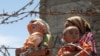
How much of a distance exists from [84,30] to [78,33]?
3.7 inches

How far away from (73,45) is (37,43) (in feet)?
1.29

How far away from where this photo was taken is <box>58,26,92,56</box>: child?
456cm

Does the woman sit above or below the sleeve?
above

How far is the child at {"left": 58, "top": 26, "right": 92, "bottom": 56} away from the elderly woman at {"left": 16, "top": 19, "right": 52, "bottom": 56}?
0.18 m

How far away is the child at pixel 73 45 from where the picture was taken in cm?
456

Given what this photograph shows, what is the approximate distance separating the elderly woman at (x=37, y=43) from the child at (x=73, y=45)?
0.58 ft

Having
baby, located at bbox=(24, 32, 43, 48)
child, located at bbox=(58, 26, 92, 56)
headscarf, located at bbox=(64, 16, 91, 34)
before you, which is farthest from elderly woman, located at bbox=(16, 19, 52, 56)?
headscarf, located at bbox=(64, 16, 91, 34)

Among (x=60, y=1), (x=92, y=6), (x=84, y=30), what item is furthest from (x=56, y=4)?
(x=84, y=30)

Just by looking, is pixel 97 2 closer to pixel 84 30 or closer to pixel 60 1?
pixel 60 1

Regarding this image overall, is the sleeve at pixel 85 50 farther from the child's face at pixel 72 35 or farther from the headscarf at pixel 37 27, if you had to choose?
the headscarf at pixel 37 27

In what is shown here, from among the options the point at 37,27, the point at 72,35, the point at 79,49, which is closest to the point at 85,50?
the point at 79,49

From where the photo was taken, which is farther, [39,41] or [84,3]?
[84,3]

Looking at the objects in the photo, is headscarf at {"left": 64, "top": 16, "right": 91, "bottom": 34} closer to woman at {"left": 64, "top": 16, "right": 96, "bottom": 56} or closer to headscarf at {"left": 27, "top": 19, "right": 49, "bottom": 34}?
woman at {"left": 64, "top": 16, "right": 96, "bottom": 56}

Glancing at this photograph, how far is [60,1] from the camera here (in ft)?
23.4
